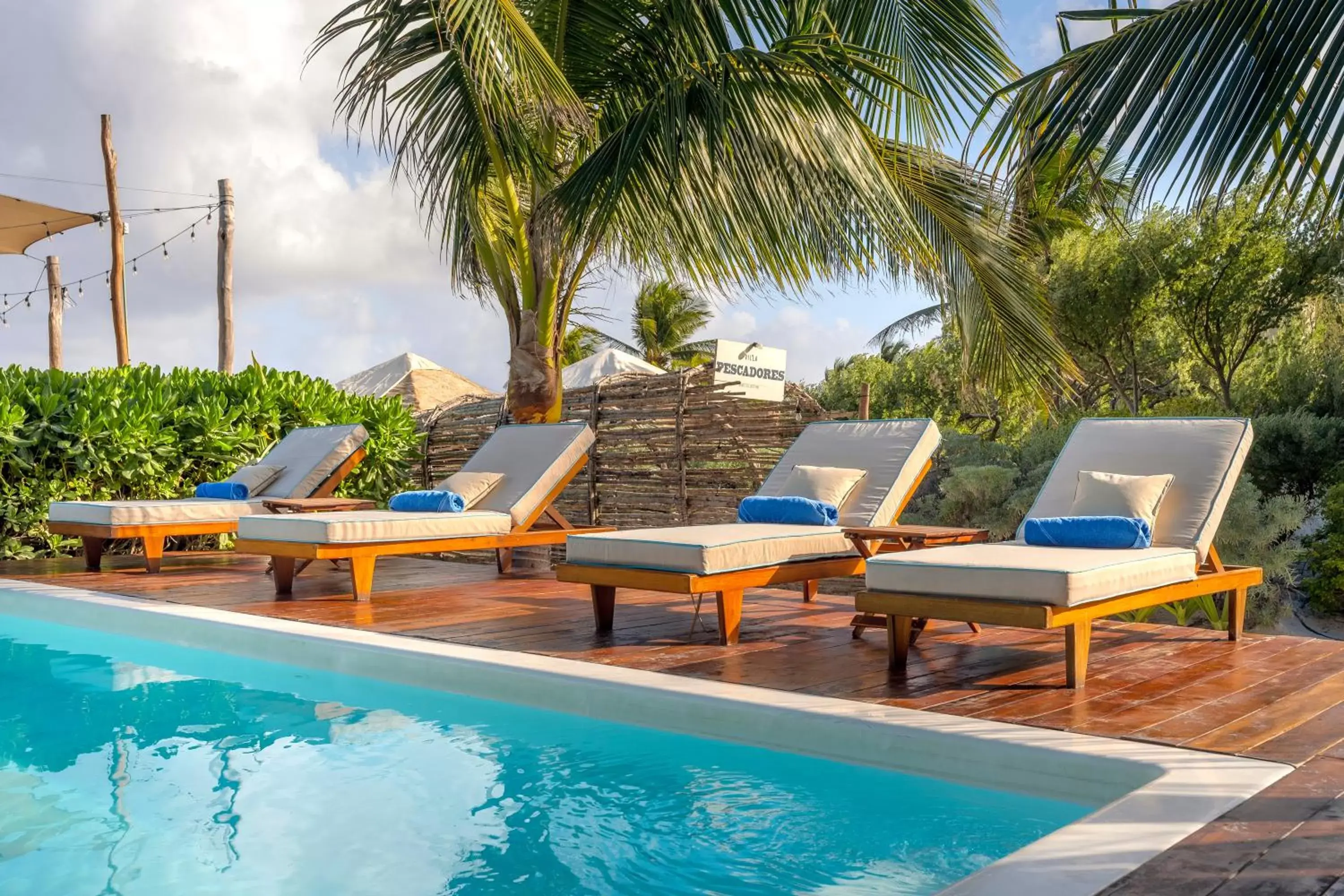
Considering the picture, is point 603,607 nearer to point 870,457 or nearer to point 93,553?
point 870,457

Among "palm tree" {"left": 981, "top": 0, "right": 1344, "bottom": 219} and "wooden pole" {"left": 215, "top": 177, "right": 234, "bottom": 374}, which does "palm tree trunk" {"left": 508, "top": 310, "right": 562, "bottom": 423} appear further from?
"wooden pole" {"left": 215, "top": 177, "right": 234, "bottom": 374}

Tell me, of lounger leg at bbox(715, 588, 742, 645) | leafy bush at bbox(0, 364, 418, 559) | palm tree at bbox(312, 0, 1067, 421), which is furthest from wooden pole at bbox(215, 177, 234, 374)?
lounger leg at bbox(715, 588, 742, 645)

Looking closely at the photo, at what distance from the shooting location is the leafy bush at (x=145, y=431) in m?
7.95

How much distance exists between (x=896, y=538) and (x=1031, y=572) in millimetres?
1065

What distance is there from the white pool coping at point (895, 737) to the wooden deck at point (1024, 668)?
93mm

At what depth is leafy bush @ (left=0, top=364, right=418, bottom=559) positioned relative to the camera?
795cm

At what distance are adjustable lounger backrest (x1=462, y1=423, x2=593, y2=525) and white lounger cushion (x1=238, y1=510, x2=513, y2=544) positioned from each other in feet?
0.59

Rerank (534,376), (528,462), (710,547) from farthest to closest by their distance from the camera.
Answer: (534,376) < (528,462) < (710,547)

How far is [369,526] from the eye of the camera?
584 centimetres

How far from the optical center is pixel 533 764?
3379 millimetres

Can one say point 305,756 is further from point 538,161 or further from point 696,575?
point 538,161

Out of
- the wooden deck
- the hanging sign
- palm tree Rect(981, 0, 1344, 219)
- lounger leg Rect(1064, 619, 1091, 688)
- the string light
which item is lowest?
the wooden deck

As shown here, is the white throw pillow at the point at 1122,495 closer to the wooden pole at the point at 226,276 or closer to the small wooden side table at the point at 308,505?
the small wooden side table at the point at 308,505

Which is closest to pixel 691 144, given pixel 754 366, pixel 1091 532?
pixel 754 366
